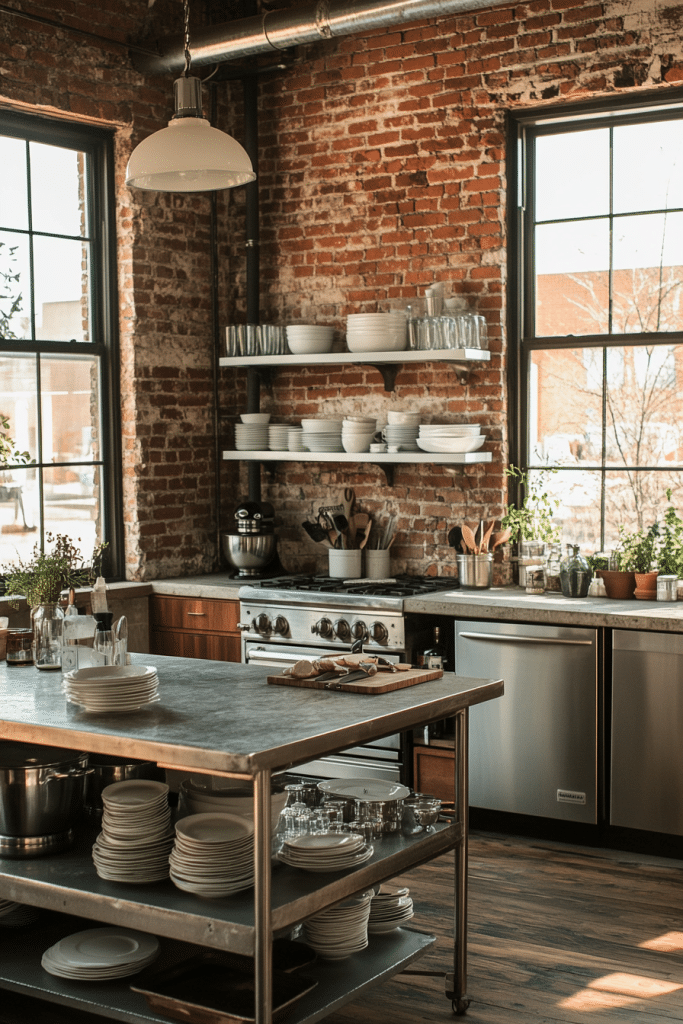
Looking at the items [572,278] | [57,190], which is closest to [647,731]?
[572,278]

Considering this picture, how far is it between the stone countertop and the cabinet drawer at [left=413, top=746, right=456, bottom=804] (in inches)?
23.7

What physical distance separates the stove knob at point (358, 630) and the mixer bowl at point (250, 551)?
0.92 m

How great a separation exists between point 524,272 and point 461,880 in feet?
10.7

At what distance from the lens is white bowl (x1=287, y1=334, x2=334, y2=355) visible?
5.99 m

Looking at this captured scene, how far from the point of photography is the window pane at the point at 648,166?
5344 millimetres

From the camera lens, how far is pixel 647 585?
513 cm

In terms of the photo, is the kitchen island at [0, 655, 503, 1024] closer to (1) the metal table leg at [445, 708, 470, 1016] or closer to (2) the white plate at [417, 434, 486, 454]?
(1) the metal table leg at [445, 708, 470, 1016]

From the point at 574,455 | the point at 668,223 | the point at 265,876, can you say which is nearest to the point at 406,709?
the point at 265,876

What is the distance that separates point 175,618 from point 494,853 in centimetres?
201

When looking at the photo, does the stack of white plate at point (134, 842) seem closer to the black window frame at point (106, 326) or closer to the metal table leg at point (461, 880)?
the metal table leg at point (461, 880)

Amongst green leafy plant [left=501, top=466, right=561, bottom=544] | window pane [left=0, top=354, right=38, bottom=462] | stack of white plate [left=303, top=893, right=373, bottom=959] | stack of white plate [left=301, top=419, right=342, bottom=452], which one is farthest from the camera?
stack of white plate [left=301, top=419, right=342, bottom=452]

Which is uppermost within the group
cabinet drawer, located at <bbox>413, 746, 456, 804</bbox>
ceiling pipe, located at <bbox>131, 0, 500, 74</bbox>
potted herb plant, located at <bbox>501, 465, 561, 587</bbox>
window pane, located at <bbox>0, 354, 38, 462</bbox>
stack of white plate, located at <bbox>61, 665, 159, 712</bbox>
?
ceiling pipe, located at <bbox>131, 0, 500, 74</bbox>

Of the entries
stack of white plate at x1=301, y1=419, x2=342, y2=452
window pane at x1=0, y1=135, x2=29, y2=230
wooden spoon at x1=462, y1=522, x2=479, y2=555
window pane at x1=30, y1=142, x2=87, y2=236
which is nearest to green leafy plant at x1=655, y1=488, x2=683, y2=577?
wooden spoon at x1=462, y1=522, x2=479, y2=555

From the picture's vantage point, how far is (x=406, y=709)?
3090mm
